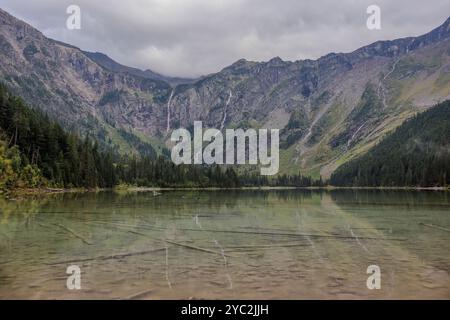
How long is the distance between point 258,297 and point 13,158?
11686 cm

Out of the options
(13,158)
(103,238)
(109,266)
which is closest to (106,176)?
(13,158)

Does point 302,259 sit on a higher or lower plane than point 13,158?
lower

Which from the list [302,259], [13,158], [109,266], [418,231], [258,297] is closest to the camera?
[258,297]

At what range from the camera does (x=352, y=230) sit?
42219 millimetres
